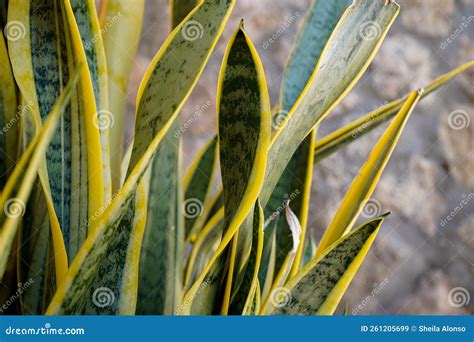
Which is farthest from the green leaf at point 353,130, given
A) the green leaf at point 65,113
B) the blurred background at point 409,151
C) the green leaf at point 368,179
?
the blurred background at point 409,151

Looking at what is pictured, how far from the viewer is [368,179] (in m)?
0.60

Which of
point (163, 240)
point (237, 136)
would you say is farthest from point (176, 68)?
point (163, 240)

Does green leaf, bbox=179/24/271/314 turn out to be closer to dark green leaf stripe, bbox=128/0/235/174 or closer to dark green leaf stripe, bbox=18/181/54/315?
dark green leaf stripe, bbox=128/0/235/174

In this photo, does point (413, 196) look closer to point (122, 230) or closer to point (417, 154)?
point (417, 154)

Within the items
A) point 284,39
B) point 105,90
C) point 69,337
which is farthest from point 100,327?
point 284,39

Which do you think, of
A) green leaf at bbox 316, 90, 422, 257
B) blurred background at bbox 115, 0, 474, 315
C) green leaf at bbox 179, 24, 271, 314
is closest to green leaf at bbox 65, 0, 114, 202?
green leaf at bbox 179, 24, 271, 314

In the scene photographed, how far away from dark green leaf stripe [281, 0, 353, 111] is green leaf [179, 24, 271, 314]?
5.0 inches

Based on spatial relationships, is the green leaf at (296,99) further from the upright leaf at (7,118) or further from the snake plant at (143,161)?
→ the upright leaf at (7,118)

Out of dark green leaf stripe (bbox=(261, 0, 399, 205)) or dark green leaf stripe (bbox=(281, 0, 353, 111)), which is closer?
dark green leaf stripe (bbox=(261, 0, 399, 205))

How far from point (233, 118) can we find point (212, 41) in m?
0.06

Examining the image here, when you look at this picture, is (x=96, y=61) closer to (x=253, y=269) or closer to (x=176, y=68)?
(x=176, y=68)

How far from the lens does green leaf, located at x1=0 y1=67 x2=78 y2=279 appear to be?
0.43 m

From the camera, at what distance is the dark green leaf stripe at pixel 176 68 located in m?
0.46

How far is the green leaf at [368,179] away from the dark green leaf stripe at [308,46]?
0.10m
